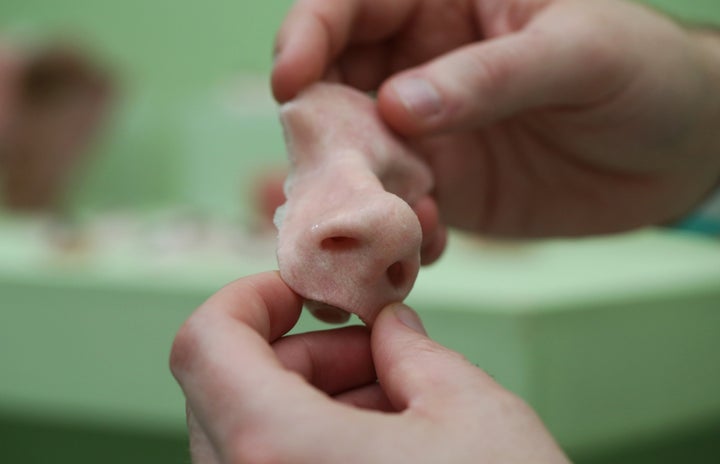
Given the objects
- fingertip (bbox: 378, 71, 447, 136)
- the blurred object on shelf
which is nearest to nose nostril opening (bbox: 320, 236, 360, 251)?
fingertip (bbox: 378, 71, 447, 136)

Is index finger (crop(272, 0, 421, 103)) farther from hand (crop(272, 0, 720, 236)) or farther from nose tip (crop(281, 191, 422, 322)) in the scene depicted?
nose tip (crop(281, 191, 422, 322))

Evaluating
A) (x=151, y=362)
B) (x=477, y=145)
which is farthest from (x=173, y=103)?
(x=477, y=145)

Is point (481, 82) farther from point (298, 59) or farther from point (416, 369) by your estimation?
point (416, 369)

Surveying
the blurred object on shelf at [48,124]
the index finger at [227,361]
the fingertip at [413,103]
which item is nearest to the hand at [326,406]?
the index finger at [227,361]

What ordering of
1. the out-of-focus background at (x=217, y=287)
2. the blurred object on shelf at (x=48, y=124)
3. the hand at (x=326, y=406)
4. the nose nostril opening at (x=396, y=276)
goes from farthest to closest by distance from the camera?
1. the blurred object on shelf at (x=48, y=124)
2. the out-of-focus background at (x=217, y=287)
3. the nose nostril opening at (x=396, y=276)
4. the hand at (x=326, y=406)

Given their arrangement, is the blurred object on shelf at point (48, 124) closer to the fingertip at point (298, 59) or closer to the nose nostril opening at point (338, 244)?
the fingertip at point (298, 59)

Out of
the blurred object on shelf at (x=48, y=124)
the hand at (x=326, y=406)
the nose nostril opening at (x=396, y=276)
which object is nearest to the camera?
the hand at (x=326, y=406)
